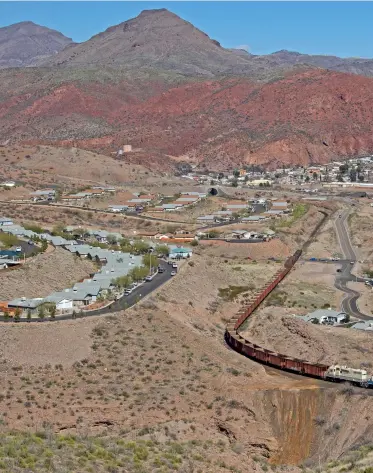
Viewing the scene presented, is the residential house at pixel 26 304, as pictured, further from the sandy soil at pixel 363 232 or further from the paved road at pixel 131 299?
the sandy soil at pixel 363 232

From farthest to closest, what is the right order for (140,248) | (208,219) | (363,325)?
(208,219), (140,248), (363,325)

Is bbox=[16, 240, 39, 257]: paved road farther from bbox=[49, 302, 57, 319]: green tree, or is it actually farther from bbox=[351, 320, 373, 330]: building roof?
bbox=[351, 320, 373, 330]: building roof

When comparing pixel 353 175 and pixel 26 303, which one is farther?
pixel 353 175

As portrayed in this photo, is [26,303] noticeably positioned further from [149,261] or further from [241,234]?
[241,234]

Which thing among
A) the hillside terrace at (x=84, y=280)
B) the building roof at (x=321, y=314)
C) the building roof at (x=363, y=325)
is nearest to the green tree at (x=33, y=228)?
the hillside terrace at (x=84, y=280)

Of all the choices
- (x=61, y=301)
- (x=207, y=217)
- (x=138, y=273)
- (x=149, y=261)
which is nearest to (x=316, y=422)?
(x=61, y=301)

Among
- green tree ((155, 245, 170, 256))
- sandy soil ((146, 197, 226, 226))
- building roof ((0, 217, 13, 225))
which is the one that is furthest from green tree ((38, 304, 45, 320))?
sandy soil ((146, 197, 226, 226))
